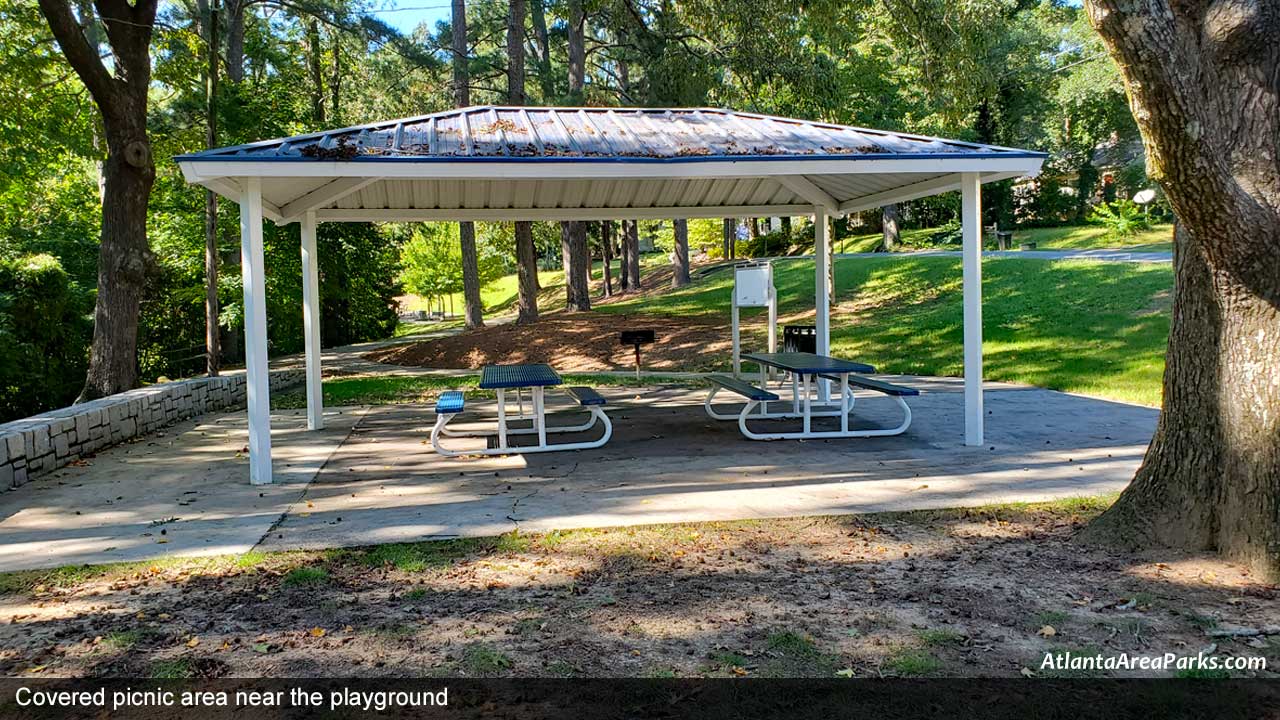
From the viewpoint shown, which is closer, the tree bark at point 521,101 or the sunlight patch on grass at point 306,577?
the sunlight patch on grass at point 306,577

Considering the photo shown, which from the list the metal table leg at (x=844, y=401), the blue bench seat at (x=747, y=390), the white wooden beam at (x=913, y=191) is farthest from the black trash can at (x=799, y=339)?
the metal table leg at (x=844, y=401)

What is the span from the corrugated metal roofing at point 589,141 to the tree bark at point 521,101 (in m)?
10.8

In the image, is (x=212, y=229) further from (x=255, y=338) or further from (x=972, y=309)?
(x=972, y=309)

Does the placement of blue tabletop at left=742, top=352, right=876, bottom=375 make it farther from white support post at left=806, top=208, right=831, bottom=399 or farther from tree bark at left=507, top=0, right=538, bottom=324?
tree bark at left=507, top=0, right=538, bottom=324

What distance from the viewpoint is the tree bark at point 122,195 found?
11438 mm

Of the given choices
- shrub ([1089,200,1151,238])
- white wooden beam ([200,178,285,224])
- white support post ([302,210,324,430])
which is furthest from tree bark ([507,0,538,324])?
shrub ([1089,200,1151,238])

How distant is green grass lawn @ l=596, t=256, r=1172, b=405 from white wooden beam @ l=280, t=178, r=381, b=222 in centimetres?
917

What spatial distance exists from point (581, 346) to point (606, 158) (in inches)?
431

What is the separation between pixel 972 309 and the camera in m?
8.12

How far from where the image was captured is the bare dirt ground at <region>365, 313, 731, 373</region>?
17.2 m

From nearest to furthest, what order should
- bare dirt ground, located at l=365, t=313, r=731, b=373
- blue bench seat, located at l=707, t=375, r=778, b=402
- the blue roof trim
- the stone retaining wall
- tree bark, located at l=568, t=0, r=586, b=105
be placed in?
1. the blue roof trim
2. the stone retaining wall
3. blue bench seat, located at l=707, t=375, r=778, b=402
4. bare dirt ground, located at l=365, t=313, r=731, b=373
5. tree bark, located at l=568, t=0, r=586, b=105

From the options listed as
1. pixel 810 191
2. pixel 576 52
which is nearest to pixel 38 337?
pixel 810 191

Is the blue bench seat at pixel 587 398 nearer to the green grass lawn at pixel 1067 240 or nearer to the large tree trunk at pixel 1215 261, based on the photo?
the large tree trunk at pixel 1215 261

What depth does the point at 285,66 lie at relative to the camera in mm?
19703
